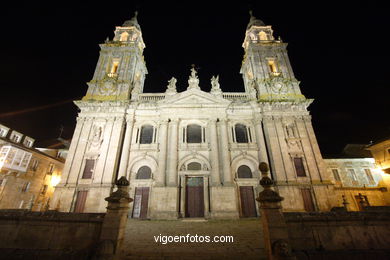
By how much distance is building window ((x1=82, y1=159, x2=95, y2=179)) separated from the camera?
58.7 ft

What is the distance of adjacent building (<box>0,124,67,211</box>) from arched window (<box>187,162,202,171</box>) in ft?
43.9

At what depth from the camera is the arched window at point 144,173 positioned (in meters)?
18.5

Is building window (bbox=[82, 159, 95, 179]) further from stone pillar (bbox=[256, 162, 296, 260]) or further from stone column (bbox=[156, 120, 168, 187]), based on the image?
stone pillar (bbox=[256, 162, 296, 260])

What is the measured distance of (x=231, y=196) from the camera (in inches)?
652

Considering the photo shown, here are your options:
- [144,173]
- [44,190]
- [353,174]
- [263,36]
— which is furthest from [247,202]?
[44,190]

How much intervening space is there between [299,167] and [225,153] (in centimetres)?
734

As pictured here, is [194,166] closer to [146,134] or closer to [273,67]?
[146,134]

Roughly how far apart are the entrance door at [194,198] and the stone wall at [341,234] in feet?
38.2

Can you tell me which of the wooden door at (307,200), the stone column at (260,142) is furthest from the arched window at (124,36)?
the wooden door at (307,200)

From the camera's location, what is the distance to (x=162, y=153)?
1862 cm

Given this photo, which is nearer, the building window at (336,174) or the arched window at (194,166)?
the arched window at (194,166)

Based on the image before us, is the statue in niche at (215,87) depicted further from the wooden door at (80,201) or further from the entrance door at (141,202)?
the wooden door at (80,201)

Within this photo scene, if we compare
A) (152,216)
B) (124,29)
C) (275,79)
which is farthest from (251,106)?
(124,29)

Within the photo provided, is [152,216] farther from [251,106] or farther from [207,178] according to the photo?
[251,106]
